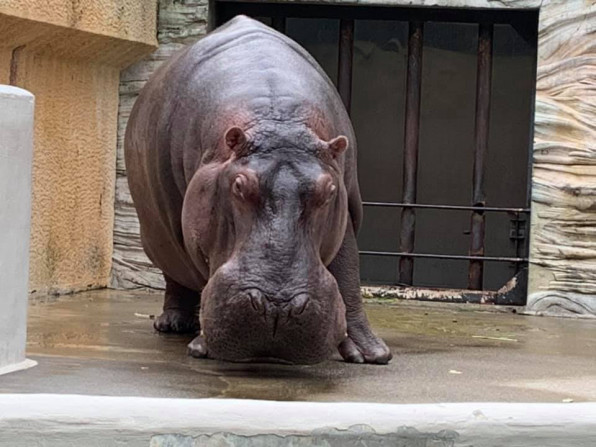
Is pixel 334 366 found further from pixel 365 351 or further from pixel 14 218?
pixel 14 218

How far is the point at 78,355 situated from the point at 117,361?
0.19 metres

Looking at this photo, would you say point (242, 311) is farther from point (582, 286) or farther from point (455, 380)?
point (582, 286)

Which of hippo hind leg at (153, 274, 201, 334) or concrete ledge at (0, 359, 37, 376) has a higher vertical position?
hippo hind leg at (153, 274, 201, 334)

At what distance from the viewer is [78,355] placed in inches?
182

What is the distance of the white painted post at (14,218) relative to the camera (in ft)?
13.6

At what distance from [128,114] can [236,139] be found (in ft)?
12.4

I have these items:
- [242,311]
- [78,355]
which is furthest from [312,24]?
[242,311]

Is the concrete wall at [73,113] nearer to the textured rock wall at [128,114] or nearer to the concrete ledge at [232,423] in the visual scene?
the textured rock wall at [128,114]

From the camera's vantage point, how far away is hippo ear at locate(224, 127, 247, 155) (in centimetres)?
408

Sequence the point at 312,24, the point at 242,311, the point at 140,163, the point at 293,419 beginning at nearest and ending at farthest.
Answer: the point at 293,419
the point at 242,311
the point at 140,163
the point at 312,24

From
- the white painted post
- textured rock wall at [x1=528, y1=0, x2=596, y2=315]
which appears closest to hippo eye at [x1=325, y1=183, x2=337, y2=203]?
the white painted post

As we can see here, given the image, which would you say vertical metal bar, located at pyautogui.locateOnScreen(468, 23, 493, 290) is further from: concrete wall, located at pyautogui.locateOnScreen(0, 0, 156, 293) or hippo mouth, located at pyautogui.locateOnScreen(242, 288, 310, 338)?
hippo mouth, located at pyautogui.locateOnScreen(242, 288, 310, 338)

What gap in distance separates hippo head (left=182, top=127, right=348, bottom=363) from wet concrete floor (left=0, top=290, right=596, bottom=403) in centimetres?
17

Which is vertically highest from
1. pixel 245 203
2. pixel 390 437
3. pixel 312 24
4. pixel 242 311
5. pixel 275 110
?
pixel 312 24
